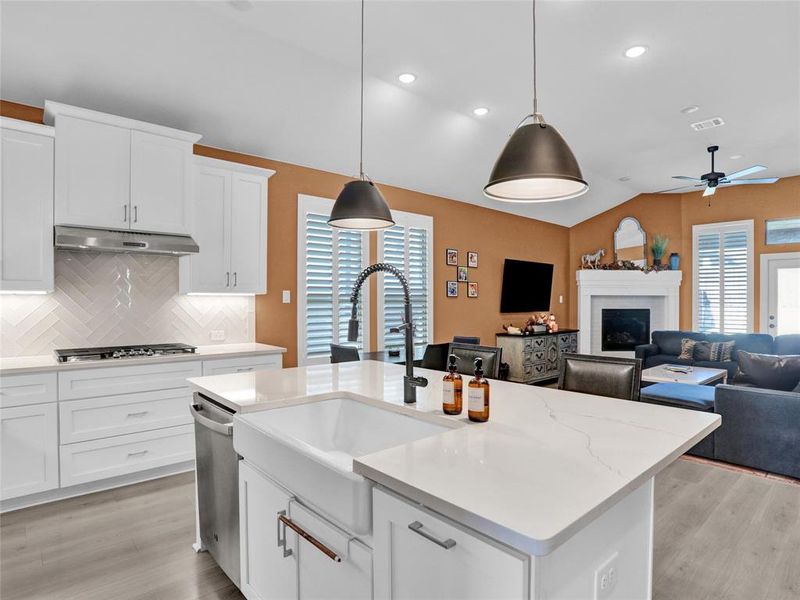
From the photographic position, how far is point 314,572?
140 centimetres

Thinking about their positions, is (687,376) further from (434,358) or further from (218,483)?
(218,483)

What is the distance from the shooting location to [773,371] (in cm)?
403

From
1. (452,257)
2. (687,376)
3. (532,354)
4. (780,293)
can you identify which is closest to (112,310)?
(452,257)

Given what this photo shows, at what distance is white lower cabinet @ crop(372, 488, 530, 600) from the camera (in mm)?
870

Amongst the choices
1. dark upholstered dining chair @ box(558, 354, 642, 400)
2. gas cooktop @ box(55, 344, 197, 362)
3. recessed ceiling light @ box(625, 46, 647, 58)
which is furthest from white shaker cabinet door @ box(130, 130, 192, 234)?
recessed ceiling light @ box(625, 46, 647, 58)

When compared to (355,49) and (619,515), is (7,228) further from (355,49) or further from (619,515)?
(619,515)

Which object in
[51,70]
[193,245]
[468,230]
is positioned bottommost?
[193,245]

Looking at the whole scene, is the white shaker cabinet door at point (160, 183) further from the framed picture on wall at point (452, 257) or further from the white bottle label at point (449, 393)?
the framed picture on wall at point (452, 257)

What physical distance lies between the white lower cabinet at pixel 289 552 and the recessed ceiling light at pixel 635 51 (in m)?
3.75

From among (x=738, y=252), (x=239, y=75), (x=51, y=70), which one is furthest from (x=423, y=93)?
(x=738, y=252)

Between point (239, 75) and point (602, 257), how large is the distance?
22.5 ft

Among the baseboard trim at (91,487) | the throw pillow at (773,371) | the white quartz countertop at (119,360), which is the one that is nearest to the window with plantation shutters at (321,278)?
the white quartz countertop at (119,360)

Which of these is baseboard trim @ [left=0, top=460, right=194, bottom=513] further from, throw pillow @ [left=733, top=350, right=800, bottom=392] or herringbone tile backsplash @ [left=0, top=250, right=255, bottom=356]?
throw pillow @ [left=733, top=350, right=800, bottom=392]

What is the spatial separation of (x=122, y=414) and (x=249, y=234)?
5.80 feet
